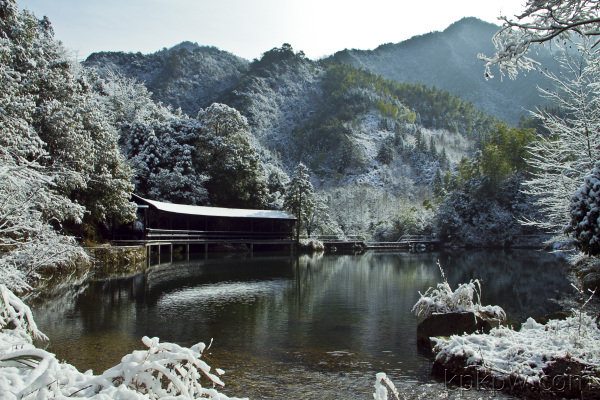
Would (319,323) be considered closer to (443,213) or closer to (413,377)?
(413,377)

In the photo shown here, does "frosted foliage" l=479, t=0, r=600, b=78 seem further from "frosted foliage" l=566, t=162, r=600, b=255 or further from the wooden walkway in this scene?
the wooden walkway

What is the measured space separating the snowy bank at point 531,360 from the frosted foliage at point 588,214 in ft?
4.28

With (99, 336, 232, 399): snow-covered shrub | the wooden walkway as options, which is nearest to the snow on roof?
the wooden walkway

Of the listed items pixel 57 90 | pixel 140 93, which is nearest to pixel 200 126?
pixel 140 93

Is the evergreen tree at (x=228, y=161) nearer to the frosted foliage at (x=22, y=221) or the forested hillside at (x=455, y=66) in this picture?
the frosted foliage at (x=22, y=221)

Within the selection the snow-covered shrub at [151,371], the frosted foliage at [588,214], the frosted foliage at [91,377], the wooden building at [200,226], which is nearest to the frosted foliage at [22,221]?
the frosted foliage at [91,377]

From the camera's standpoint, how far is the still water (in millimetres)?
7223

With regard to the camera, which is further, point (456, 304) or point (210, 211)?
point (210, 211)

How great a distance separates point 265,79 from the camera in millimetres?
136750

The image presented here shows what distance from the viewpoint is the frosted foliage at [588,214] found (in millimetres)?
5746

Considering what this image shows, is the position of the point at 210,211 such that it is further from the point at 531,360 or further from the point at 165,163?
the point at 531,360

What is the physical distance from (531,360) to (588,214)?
233 centimetres

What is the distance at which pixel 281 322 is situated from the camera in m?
11.1

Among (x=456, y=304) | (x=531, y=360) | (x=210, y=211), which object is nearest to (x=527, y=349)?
(x=531, y=360)
